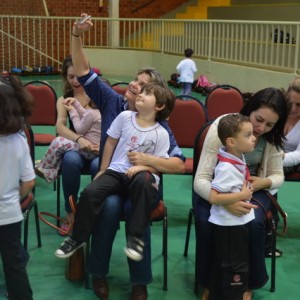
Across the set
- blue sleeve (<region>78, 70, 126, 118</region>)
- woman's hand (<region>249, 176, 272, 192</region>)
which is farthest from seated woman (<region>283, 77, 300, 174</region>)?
blue sleeve (<region>78, 70, 126, 118</region>)

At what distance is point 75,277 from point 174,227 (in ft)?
3.41

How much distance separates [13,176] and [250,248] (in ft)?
3.98

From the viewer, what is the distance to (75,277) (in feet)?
9.51

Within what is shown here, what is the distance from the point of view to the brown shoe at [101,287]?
2693 millimetres

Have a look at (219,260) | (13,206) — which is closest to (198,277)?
(219,260)

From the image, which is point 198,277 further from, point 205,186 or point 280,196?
point 280,196

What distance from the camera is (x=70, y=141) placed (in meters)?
3.55

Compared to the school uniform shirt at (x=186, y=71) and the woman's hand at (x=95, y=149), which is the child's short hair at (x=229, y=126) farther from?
the school uniform shirt at (x=186, y=71)

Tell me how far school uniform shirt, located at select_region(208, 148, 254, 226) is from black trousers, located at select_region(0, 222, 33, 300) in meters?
0.93

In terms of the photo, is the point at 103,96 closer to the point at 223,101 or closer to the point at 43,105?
the point at 43,105

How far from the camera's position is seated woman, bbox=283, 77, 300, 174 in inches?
132

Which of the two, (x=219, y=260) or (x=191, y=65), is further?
(x=191, y=65)

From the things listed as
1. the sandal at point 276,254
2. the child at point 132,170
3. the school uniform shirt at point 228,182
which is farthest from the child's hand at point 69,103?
the sandal at point 276,254

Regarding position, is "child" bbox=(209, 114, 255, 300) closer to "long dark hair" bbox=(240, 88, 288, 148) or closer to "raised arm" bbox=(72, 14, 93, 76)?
"long dark hair" bbox=(240, 88, 288, 148)
